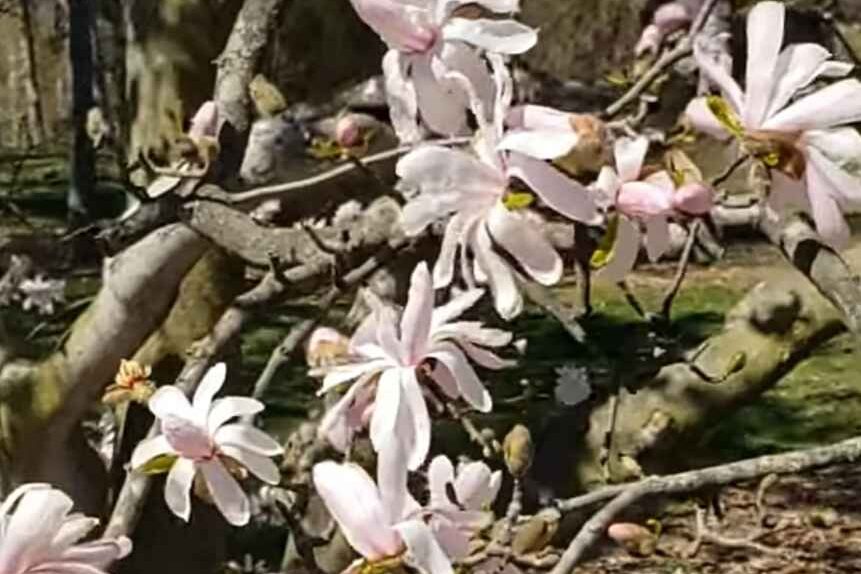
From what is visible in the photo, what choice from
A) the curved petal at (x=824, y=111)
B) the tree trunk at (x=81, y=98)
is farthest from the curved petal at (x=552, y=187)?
the tree trunk at (x=81, y=98)

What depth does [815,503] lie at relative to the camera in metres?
5.07

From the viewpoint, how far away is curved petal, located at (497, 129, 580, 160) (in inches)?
39.7

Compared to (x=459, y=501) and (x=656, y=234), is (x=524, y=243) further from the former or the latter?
(x=459, y=501)

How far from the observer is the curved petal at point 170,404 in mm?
1307

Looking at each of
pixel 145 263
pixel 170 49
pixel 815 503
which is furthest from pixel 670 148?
pixel 815 503

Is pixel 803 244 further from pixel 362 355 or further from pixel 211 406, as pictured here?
pixel 211 406

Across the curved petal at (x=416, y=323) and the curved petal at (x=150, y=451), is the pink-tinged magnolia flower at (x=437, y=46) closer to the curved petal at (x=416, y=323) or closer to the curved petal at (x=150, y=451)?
the curved petal at (x=416, y=323)

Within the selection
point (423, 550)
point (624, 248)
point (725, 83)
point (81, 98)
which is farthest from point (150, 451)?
point (81, 98)

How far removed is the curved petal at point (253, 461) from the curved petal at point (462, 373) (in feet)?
0.53

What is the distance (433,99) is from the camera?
1.09 metres

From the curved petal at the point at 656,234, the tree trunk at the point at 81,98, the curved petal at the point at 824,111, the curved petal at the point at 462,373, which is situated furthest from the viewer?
the tree trunk at the point at 81,98

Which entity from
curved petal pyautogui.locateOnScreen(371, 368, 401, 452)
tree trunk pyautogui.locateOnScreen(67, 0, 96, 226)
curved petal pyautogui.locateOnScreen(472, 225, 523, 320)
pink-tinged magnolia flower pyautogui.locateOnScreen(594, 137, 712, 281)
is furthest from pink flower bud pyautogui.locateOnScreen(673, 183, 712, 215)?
tree trunk pyautogui.locateOnScreen(67, 0, 96, 226)

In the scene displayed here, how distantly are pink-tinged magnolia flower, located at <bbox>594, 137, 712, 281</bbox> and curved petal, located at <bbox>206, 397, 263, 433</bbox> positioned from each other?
Result: 33cm

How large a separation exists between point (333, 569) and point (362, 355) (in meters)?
1.06
